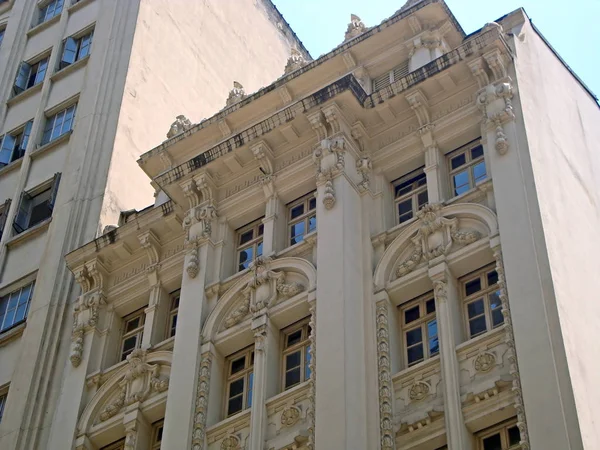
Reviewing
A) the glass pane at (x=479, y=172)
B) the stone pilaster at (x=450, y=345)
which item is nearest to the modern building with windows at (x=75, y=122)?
the stone pilaster at (x=450, y=345)

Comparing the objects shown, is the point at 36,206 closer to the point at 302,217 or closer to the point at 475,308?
the point at 302,217

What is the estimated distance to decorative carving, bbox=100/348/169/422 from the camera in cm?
2608

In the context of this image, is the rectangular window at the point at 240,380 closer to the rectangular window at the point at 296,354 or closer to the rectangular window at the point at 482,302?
the rectangular window at the point at 296,354

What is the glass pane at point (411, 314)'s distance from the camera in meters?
23.2

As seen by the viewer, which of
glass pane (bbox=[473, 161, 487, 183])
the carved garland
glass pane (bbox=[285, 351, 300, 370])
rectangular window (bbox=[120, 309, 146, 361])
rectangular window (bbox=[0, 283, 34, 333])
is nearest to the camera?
the carved garland

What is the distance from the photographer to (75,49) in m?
40.5

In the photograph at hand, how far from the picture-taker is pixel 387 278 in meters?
23.9

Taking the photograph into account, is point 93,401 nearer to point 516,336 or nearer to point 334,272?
point 334,272

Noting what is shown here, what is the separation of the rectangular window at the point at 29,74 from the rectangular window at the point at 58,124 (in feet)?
8.99

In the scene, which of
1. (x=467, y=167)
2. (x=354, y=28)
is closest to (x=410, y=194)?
(x=467, y=167)

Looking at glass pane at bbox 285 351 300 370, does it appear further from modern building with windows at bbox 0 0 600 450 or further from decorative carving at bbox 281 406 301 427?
decorative carving at bbox 281 406 301 427

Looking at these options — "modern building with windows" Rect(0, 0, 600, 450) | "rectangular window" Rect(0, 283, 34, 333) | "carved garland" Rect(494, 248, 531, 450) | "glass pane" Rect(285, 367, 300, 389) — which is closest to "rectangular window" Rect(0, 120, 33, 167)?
"rectangular window" Rect(0, 283, 34, 333)

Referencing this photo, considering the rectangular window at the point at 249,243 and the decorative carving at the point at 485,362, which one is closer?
the decorative carving at the point at 485,362

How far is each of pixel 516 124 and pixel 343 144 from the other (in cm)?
383
